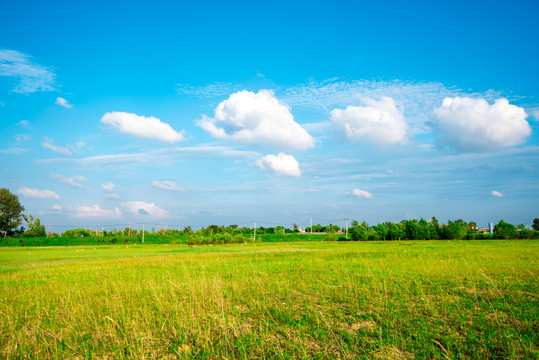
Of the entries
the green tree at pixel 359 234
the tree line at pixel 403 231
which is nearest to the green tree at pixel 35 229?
the tree line at pixel 403 231

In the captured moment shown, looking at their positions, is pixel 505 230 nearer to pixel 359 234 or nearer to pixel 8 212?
pixel 359 234

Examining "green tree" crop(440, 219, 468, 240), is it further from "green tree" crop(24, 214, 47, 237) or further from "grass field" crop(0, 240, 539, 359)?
"green tree" crop(24, 214, 47, 237)

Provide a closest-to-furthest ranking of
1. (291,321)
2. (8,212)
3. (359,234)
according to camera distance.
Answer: (291,321), (359,234), (8,212)

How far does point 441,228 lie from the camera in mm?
61594

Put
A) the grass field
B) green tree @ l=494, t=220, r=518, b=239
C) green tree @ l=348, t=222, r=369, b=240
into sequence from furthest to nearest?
green tree @ l=348, t=222, r=369, b=240 → green tree @ l=494, t=220, r=518, b=239 → the grass field

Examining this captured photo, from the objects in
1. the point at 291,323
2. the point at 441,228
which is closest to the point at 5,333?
the point at 291,323

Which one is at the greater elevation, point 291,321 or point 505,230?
point 505,230

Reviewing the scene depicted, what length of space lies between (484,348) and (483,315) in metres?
1.58

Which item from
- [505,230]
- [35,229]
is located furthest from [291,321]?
[35,229]

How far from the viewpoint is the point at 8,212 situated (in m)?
96.9

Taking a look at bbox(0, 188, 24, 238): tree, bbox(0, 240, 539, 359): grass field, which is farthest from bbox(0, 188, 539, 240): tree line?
bbox(0, 240, 539, 359): grass field

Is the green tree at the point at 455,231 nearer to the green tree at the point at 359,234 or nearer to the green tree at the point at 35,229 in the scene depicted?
the green tree at the point at 359,234

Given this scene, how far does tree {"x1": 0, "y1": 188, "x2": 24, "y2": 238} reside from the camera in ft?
313

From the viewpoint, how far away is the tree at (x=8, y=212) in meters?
95.4
